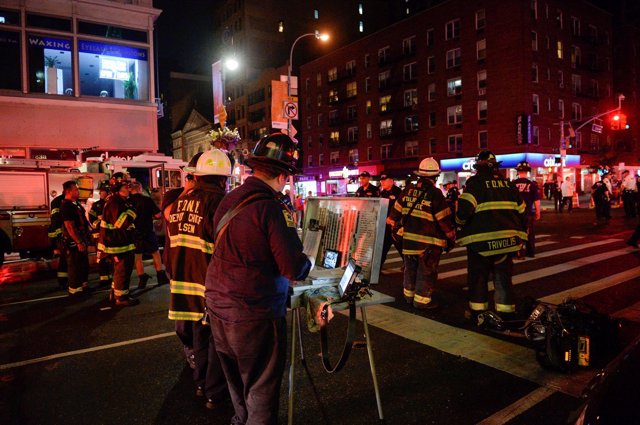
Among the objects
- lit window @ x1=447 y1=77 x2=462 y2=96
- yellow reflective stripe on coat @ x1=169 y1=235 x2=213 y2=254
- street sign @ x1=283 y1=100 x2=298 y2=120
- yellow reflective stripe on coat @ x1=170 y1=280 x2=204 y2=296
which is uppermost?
lit window @ x1=447 y1=77 x2=462 y2=96

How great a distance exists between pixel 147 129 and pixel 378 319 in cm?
1812

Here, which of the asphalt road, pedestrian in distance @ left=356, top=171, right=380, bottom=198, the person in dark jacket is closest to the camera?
the person in dark jacket

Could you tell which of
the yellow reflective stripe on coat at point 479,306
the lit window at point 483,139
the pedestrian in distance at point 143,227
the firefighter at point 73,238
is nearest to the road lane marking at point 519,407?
the yellow reflective stripe on coat at point 479,306

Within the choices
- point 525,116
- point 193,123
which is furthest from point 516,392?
point 193,123

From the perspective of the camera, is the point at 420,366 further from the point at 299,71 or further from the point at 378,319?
the point at 299,71

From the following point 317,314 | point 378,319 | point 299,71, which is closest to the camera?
point 317,314

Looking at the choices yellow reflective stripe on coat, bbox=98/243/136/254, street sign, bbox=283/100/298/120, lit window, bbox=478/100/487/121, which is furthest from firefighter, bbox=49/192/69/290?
lit window, bbox=478/100/487/121

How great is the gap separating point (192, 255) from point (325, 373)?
1.73 m

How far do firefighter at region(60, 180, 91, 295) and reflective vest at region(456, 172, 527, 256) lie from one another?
638 centimetres

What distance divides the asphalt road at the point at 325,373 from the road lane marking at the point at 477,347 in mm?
12

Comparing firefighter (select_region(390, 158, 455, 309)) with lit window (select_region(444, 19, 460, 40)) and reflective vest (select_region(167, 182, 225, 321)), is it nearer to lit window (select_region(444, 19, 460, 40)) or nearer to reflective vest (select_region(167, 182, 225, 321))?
reflective vest (select_region(167, 182, 225, 321))

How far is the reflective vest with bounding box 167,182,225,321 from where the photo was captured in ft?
12.7

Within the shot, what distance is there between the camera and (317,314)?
2.94 metres

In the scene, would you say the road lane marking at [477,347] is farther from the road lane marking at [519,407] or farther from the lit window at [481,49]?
the lit window at [481,49]
